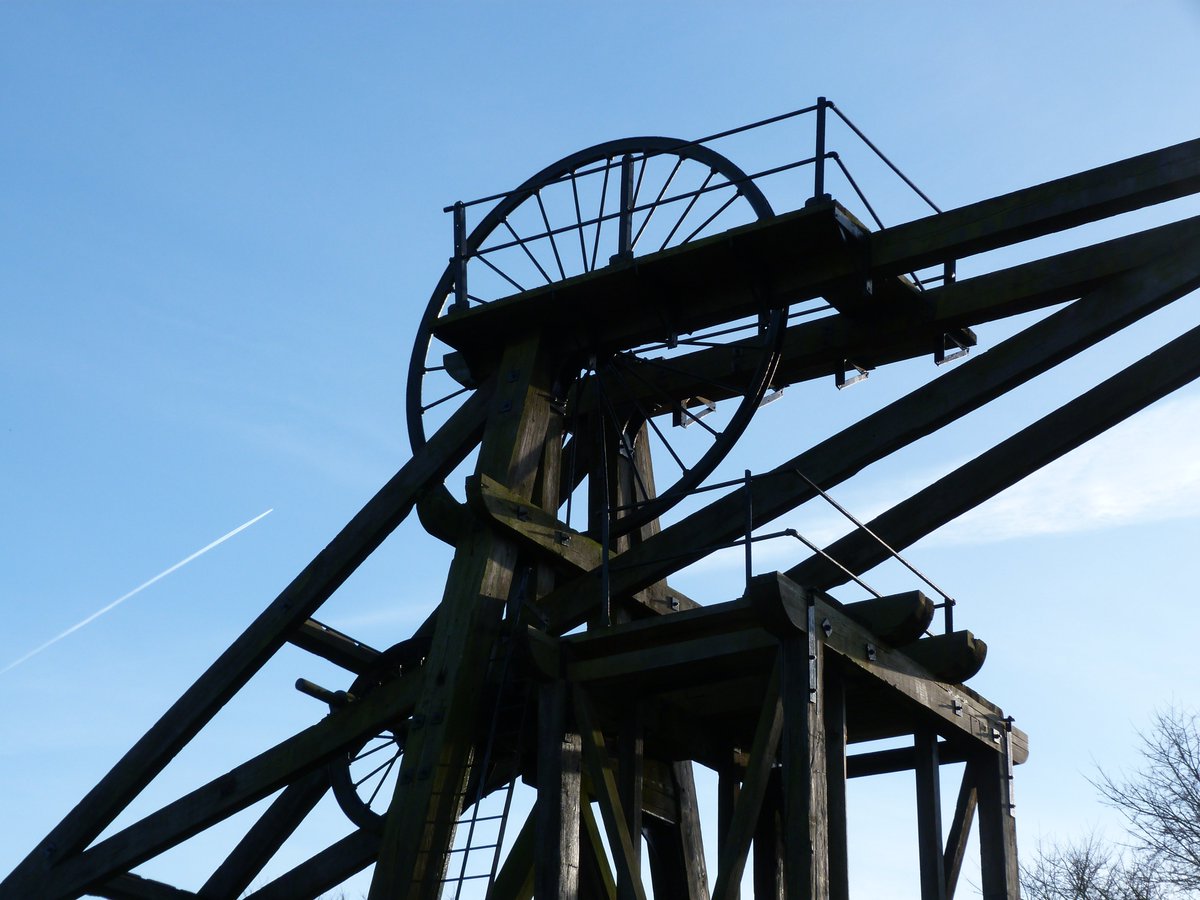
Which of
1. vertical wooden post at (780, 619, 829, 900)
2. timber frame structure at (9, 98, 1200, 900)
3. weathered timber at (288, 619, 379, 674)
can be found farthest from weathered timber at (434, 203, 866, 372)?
vertical wooden post at (780, 619, 829, 900)

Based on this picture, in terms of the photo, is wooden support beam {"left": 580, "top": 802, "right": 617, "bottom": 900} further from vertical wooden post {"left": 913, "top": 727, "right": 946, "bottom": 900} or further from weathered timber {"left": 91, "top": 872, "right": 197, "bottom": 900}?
weathered timber {"left": 91, "top": 872, "right": 197, "bottom": 900}

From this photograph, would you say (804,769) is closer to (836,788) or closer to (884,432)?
(836,788)

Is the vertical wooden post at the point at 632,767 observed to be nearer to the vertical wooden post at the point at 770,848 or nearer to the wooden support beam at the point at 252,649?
the vertical wooden post at the point at 770,848

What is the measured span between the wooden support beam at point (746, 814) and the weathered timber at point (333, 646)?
4652 mm

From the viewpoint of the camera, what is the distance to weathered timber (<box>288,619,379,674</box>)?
12.5 m

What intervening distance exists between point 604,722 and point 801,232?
3.28 m

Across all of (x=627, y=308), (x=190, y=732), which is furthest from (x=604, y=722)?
(x=190, y=732)

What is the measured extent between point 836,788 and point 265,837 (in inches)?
226

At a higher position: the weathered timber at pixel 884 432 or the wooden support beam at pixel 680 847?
the weathered timber at pixel 884 432

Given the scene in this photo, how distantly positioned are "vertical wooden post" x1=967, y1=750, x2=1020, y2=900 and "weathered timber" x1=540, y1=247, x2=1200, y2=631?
6.49 ft

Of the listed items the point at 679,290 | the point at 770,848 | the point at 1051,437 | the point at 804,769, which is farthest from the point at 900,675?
the point at 679,290

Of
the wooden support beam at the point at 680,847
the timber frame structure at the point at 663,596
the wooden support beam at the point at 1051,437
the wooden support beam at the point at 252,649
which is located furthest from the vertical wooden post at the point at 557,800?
the wooden support beam at the point at 252,649

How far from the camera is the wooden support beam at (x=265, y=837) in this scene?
12.8m

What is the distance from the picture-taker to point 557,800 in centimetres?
952
